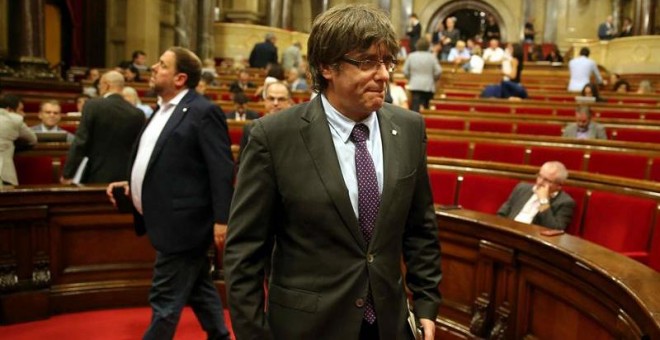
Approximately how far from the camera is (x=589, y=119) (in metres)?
5.79

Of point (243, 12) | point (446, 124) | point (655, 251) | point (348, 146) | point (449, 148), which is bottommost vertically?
point (655, 251)

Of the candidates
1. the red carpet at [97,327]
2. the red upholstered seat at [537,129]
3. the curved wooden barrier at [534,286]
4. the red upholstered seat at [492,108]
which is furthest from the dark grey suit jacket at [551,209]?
the red upholstered seat at [492,108]

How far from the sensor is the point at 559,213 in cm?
361

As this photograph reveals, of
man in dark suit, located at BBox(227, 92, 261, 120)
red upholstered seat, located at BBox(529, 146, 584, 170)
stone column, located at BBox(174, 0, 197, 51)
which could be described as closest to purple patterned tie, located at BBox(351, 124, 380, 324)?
red upholstered seat, located at BBox(529, 146, 584, 170)

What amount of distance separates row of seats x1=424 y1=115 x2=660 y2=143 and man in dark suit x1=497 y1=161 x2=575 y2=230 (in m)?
2.57

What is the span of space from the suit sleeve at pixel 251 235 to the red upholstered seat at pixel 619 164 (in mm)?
3592

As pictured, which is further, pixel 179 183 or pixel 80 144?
pixel 80 144

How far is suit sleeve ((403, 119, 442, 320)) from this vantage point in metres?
1.63

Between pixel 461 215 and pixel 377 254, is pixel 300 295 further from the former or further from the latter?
pixel 461 215

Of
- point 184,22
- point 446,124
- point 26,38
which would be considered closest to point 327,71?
point 446,124

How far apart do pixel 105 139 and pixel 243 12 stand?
13.7 m

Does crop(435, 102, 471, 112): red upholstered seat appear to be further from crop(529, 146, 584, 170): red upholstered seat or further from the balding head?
the balding head

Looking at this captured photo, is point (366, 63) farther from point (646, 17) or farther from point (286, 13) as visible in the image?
point (646, 17)

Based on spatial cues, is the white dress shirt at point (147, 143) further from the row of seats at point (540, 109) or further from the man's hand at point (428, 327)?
the row of seats at point (540, 109)
